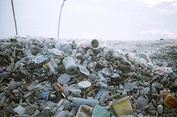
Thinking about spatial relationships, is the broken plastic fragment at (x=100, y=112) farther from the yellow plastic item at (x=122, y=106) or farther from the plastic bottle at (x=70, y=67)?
the plastic bottle at (x=70, y=67)

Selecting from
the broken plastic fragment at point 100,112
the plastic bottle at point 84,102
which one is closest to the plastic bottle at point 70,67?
the plastic bottle at point 84,102

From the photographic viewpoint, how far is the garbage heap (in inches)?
111

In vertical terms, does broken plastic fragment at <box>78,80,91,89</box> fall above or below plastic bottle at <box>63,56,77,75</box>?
below

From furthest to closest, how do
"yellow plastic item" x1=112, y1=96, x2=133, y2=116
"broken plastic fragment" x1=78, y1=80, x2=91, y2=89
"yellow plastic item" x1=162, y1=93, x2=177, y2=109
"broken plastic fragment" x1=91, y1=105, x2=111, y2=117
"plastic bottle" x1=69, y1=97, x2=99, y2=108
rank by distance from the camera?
"broken plastic fragment" x1=78, y1=80, x2=91, y2=89
"yellow plastic item" x1=162, y1=93, x2=177, y2=109
"plastic bottle" x1=69, y1=97, x2=99, y2=108
"yellow plastic item" x1=112, y1=96, x2=133, y2=116
"broken plastic fragment" x1=91, y1=105, x2=111, y2=117

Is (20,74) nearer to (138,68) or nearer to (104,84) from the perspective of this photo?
(104,84)

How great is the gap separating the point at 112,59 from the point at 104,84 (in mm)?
972

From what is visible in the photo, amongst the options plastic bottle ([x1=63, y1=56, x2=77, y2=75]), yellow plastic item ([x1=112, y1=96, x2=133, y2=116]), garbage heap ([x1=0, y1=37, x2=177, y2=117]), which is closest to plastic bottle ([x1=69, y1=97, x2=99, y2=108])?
garbage heap ([x1=0, y1=37, x2=177, y2=117])

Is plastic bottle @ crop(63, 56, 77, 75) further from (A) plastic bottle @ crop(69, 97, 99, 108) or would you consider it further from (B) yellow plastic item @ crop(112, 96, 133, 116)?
(B) yellow plastic item @ crop(112, 96, 133, 116)

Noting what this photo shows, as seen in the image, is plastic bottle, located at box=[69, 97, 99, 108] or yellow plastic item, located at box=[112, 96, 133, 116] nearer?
yellow plastic item, located at box=[112, 96, 133, 116]

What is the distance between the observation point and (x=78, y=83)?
3.31 meters

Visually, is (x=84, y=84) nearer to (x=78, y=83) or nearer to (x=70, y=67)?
(x=78, y=83)

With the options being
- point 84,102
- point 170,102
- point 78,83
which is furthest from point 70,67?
point 170,102

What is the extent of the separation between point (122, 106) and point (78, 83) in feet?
3.10

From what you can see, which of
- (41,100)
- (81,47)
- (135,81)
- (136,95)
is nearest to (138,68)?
(135,81)
